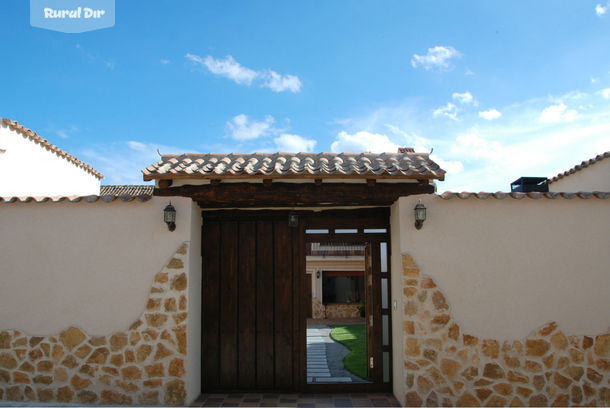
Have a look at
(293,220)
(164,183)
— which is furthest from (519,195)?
(164,183)

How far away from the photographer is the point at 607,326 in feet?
19.4

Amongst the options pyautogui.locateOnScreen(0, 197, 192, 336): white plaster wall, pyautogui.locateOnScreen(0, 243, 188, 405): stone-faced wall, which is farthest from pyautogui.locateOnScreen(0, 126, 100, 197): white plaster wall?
pyautogui.locateOnScreen(0, 243, 188, 405): stone-faced wall

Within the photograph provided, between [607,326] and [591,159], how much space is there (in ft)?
17.8

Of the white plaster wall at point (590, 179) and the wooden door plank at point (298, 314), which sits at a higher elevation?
the white plaster wall at point (590, 179)

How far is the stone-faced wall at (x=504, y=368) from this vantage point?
5793 millimetres

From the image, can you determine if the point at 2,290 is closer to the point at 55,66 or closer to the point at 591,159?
the point at 55,66

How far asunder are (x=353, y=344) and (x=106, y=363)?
25.6 ft

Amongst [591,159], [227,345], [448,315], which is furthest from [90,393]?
[591,159]

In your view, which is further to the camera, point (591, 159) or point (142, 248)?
point (591, 159)

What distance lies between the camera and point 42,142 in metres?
9.88

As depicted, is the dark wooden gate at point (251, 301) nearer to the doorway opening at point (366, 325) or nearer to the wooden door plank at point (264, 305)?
the wooden door plank at point (264, 305)

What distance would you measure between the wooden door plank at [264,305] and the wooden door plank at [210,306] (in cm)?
70

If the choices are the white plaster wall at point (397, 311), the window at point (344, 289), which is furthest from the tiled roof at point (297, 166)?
the window at point (344, 289)

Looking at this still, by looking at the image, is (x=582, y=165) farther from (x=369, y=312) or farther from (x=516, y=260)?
(x=369, y=312)
